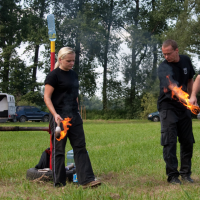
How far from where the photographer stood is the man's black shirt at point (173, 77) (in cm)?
473

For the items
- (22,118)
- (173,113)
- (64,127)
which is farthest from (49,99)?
(22,118)

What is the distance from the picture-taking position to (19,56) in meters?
36.9

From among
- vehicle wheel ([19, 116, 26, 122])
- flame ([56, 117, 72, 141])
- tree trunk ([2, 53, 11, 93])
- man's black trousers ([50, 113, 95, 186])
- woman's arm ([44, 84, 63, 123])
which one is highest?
tree trunk ([2, 53, 11, 93])

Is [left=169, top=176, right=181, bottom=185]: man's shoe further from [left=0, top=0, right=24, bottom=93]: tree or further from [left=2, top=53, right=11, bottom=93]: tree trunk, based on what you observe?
[left=2, top=53, right=11, bottom=93]: tree trunk

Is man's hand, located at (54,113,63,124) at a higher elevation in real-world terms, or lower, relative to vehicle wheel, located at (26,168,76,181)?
higher

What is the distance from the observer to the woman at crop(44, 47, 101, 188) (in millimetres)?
4504

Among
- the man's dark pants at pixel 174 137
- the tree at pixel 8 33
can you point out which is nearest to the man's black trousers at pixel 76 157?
the man's dark pants at pixel 174 137

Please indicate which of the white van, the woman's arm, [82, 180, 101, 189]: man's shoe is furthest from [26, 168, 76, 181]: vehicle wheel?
the white van

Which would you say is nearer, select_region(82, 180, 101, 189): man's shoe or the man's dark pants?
select_region(82, 180, 101, 189): man's shoe

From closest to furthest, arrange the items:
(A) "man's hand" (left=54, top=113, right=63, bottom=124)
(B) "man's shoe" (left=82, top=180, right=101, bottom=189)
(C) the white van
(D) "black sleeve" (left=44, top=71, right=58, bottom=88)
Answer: (A) "man's hand" (left=54, top=113, right=63, bottom=124), (B) "man's shoe" (left=82, top=180, right=101, bottom=189), (D) "black sleeve" (left=44, top=71, right=58, bottom=88), (C) the white van

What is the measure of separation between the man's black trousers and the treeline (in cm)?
2340

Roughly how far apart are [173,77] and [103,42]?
2817 centimetres

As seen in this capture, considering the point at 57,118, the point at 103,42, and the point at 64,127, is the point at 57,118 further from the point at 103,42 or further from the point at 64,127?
the point at 103,42

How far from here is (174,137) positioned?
15.3ft
